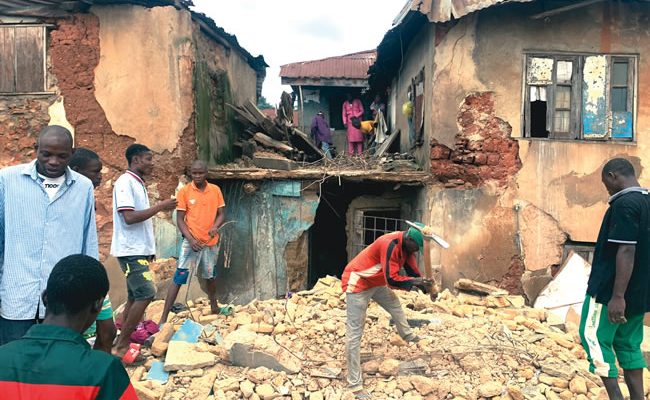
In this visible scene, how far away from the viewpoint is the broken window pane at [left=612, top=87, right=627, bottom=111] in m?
7.35

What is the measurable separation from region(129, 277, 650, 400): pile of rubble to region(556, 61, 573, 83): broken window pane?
13.3 ft

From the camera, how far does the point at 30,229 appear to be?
2531mm

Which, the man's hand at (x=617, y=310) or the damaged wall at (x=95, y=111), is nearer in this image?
the man's hand at (x=617, y=310)

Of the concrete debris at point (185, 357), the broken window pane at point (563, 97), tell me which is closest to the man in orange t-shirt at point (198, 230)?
the concrete debris at point (185, 357)

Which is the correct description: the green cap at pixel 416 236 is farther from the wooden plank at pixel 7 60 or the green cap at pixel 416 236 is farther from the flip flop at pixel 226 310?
the wooden plank at pixel 7 60

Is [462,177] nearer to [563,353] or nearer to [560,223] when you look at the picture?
[560,223]

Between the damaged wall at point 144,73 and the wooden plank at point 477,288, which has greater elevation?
the damaged wall at point 144,73

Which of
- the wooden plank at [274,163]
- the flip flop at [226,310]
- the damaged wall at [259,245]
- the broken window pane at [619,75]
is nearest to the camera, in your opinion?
the flip flop at [226,310]

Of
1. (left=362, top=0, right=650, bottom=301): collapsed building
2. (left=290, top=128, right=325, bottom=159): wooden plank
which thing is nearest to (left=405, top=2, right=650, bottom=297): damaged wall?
(left=362, top=0, right=650, bottom=301): collapsed building

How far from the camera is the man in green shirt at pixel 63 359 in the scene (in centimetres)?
154

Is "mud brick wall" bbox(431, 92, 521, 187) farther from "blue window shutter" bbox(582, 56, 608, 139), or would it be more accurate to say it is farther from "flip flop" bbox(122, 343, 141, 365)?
"flip flop" bbox(122, 343, 141, 365)

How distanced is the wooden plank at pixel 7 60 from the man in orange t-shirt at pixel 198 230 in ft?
13.8

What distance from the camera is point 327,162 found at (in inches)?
358

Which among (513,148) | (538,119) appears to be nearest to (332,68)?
(538,119)
